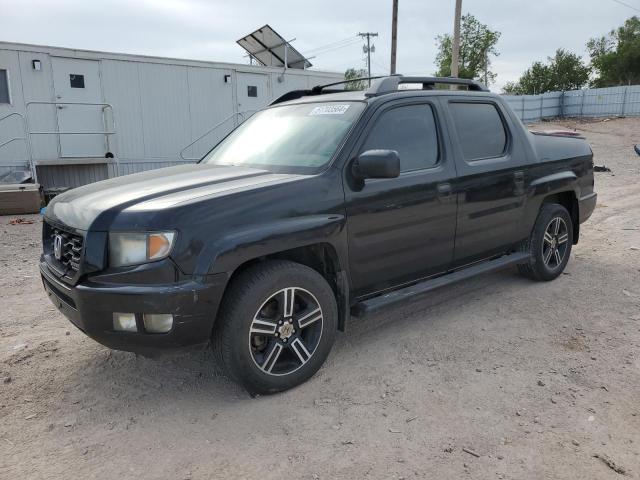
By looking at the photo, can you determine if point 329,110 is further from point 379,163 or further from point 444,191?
point 444,191

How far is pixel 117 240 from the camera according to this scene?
2.76 m

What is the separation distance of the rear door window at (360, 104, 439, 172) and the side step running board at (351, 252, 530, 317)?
87cm

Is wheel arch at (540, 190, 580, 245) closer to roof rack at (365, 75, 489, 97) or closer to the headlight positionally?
roof rack at (365, 75, 489, 97)

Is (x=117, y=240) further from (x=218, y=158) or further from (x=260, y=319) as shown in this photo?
(x=218, y=158)

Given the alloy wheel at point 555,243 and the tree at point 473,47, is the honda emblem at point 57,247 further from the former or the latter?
the tree at point 473,47

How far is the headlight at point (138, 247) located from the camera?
8.92 feet

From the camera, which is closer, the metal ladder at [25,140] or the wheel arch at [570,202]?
the wheel arch at [570,202]

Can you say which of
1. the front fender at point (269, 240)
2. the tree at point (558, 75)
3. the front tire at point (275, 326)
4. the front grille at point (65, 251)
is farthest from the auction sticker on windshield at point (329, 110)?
the tree at point (558, 75)

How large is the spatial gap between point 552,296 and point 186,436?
3.48 meters

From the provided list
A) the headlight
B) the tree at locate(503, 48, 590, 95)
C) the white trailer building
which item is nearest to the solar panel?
the white trailer building

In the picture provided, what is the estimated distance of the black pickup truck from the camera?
2.76 m

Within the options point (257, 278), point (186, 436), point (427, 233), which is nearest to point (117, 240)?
point (257, 278)

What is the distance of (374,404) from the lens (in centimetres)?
304

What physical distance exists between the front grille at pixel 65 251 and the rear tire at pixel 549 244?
12.5ft
